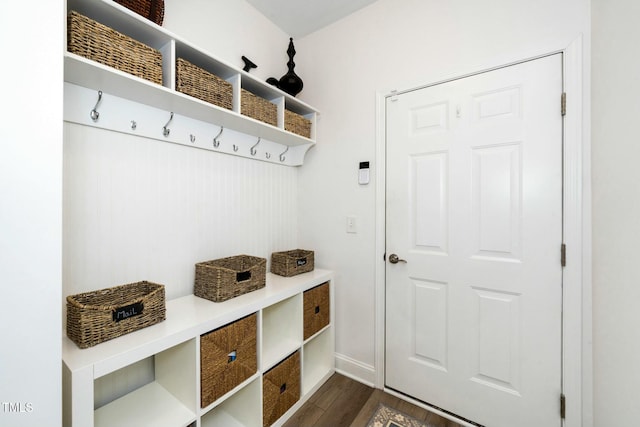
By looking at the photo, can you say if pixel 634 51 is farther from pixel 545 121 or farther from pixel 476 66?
pixel 476 66

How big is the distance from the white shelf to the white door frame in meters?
1.75

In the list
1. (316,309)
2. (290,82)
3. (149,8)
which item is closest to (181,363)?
(316,309)

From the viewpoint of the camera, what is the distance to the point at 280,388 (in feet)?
4.94

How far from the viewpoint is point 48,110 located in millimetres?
734

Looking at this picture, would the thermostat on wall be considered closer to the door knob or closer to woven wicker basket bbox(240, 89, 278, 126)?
the door knob

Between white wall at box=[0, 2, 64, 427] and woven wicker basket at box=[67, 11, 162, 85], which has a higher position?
woven wicker basket at box=[67, 11, 162, 85]

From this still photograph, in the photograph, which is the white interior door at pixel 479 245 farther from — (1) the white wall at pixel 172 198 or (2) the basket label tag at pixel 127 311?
(2) the basket label tag at pixel 127 311

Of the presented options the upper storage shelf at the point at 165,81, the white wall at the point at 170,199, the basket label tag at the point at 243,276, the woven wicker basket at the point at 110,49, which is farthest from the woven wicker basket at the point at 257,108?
the basket label tag at the point at 243,276

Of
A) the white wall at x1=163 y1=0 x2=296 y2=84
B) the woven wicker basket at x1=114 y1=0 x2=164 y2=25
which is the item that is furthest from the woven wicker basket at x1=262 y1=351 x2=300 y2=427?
the woven wicker basket at x1=114 y1=0 x2=164 y2=25

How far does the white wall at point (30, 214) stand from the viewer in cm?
67

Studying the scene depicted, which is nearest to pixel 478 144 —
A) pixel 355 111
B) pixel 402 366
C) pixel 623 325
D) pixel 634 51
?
pixel 634 51

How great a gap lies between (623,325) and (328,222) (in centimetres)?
156

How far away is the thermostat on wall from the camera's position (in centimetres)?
190

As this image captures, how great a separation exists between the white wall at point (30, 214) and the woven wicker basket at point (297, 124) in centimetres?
120
